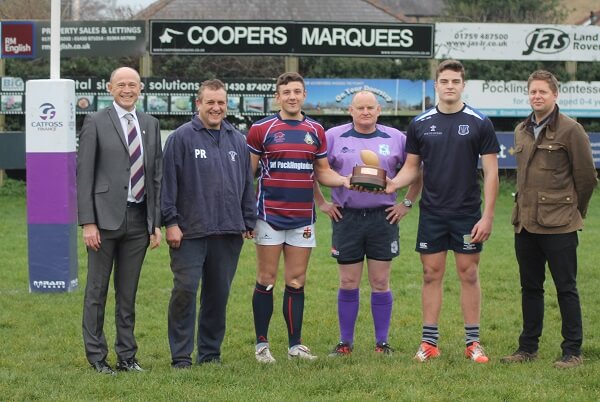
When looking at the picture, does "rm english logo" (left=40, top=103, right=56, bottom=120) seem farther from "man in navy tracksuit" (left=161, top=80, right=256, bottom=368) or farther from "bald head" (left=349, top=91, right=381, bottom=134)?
"bald head" (left=349, top=91, right=381, bottom=134)

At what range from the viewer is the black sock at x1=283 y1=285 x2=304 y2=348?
7.30m

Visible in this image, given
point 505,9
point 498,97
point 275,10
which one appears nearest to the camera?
point 498,97

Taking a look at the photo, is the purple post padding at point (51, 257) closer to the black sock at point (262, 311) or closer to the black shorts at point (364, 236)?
the black sock at point (262, 311)

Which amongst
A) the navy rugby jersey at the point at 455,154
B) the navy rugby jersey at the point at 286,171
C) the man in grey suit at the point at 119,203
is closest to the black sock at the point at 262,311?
the navy rugby jersey at the point at 286,171

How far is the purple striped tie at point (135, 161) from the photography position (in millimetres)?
6730

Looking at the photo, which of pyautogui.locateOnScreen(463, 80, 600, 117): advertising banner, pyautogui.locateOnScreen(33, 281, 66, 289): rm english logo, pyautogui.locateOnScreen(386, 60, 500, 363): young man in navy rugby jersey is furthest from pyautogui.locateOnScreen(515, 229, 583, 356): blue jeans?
pyautogui.locateOnScreen(463, 80, 600, 117): advertising banner

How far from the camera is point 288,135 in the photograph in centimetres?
711

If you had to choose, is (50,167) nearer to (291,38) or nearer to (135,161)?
(135,161)

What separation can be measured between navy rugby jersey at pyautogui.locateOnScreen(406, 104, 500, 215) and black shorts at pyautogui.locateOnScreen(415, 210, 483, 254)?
51mm

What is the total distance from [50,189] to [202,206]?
3587 mm

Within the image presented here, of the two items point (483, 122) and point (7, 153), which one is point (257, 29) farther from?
point (483, 122)

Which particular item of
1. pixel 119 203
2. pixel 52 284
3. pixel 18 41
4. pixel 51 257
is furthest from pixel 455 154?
pixel 18 41

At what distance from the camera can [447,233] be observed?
7086mm

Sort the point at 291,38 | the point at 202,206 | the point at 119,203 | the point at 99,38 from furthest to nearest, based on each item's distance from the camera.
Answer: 1. the point at 99,38
2. the point at 291,38
3. the point at 202,206
4. the point at 119,203
